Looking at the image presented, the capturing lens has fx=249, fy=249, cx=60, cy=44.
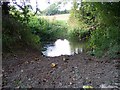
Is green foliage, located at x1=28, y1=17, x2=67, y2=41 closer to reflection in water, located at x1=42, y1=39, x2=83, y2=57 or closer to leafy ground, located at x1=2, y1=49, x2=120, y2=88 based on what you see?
reflection in water, located at x1=42, y1=39, x2=83, y2=57

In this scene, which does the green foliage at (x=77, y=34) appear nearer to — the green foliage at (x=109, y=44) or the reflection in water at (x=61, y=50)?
the reflection in water at (x=61, y=50)

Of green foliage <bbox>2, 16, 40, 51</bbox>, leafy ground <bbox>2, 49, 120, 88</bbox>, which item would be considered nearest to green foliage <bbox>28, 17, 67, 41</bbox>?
green foliage <bbox>2, 16, 40, 51</bbox>

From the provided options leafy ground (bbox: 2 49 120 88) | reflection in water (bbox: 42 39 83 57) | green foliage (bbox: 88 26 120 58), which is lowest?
reflection in water (bbox: 42 39 83 57)

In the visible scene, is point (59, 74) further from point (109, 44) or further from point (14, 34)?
point (14, 34)

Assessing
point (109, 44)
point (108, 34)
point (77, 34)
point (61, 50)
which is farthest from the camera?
point (77, 34)

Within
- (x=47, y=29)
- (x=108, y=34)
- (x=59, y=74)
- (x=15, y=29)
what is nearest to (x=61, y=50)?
(x=15, y=29)

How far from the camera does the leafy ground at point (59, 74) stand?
3627mm

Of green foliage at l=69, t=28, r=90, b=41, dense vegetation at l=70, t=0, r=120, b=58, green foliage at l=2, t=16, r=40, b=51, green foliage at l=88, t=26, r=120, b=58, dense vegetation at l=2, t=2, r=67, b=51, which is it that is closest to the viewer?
green foliage at l=88, t=26, r=120, b=58

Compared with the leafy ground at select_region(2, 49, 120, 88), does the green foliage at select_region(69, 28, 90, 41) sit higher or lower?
higher

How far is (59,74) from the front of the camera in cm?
411

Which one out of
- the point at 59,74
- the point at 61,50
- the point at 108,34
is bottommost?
the point at 61,50

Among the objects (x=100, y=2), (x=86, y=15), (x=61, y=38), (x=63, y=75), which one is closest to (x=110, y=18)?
(x=100, y=2)

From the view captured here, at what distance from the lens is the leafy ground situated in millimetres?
3627

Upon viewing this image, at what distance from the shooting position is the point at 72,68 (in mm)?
4453
